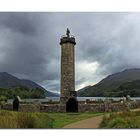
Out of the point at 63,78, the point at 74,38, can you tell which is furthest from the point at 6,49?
the point at 63,78

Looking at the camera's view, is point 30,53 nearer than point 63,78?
Yes

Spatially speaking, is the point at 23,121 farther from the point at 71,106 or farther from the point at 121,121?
the point at 71,106

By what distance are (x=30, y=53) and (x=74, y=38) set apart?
1.65 metres

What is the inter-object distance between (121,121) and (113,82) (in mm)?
1271

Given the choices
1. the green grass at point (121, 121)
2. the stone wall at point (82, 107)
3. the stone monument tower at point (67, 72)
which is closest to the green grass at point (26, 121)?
the green grass at point (121, 121)

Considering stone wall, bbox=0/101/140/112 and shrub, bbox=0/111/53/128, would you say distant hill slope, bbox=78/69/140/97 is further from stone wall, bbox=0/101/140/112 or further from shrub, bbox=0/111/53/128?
shrub, bbox=0/111/53/128

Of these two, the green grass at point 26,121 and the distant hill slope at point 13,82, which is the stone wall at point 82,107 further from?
the green grass at point 26,121

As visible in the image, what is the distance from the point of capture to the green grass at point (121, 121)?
8898 mm

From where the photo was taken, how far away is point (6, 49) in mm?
10039

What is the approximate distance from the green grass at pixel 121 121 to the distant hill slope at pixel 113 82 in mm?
774
